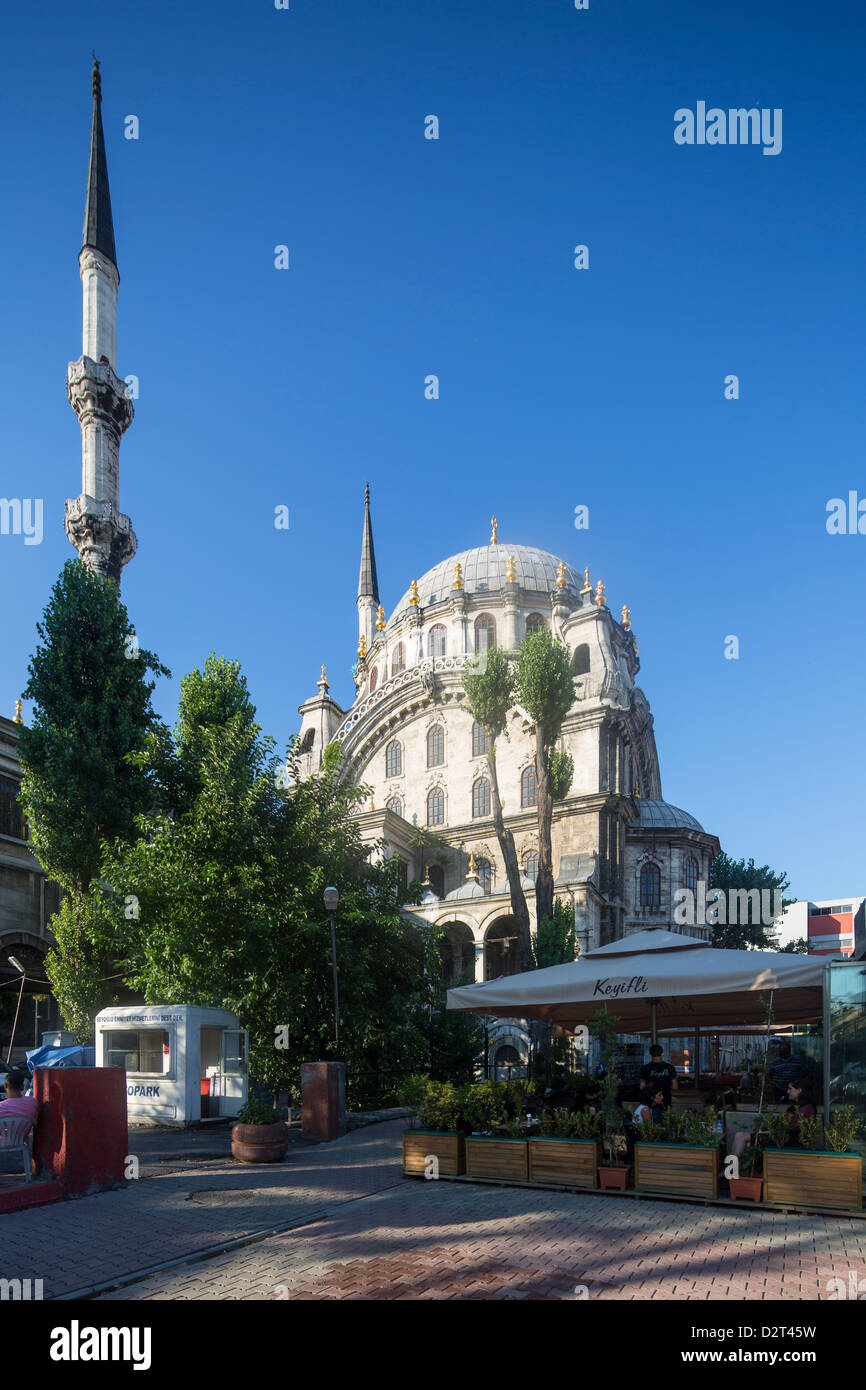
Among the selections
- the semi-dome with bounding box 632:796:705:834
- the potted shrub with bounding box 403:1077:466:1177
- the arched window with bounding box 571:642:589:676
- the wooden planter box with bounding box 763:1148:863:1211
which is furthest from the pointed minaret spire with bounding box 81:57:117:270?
the wooden planter box with bounding box 763:1148:863:1211

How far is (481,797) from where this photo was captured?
47406mm

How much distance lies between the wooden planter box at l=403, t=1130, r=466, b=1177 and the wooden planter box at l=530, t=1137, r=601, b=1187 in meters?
0.97

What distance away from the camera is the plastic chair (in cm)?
1012

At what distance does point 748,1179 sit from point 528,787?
37.1 metres

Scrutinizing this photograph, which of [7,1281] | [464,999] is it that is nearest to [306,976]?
[464,999]

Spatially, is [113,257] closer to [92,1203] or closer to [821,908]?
[92,1203]

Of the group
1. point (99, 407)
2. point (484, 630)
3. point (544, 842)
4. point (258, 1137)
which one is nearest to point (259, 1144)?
point (258, 1137)

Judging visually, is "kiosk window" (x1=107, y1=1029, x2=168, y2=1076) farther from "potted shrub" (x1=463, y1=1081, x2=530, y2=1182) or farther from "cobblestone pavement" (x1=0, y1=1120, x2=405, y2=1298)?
"potted shrub" (x1=463, y1=1081, x2=530, y2=1182)

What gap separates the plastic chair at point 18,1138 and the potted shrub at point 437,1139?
4.25 metres

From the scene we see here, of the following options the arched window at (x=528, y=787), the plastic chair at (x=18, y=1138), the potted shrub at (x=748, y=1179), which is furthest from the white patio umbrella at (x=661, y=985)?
the arched window at (x=528, y=787)

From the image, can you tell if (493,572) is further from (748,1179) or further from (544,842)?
(748,1179)

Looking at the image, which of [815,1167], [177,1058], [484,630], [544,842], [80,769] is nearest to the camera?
[815,1167]

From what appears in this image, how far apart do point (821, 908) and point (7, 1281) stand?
127 meters

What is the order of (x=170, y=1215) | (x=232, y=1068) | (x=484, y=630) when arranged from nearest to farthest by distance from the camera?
(x=170, y=1215) < (x=232, y=1068) < (x=484, y=630)
